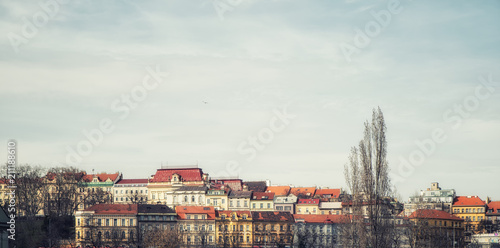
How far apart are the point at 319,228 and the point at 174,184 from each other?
4754cm

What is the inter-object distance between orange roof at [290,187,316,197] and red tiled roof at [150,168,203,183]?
2455 centimetres

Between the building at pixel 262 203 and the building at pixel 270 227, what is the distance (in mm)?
17698

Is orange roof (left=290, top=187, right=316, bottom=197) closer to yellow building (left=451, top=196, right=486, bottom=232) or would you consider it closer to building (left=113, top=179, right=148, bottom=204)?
yellow building (left=451, top=196, right=486, bottom=232)

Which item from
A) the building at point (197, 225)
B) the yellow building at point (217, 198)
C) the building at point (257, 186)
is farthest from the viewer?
the building at point (257, 186)

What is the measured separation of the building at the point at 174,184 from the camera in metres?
165

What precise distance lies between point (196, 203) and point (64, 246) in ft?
152

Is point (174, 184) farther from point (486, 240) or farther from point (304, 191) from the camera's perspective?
point (486, 240)

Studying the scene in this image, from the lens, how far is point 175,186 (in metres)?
174

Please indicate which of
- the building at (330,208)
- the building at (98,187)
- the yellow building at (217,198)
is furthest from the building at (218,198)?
the building at (98,187)

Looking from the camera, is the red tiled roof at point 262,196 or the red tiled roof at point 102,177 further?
the red tiled roof at point 102,177

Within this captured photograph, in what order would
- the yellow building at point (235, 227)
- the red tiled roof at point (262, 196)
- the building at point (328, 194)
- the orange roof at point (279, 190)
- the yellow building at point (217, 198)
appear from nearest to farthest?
the yellow building at point (235, 227) < the yellow building at point (217, 198) < the red tiled roof at point (262, 196) < the building at point (328, 194) < the orange roof at point (279, 190)

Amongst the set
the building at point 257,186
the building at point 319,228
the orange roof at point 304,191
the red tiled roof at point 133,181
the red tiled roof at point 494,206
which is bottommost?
the building at point 319,228

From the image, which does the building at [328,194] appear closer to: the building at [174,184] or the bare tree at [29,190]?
the building at [174,184]

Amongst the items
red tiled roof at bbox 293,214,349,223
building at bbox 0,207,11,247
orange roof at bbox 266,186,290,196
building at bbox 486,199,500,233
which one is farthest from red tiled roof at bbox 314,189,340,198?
building at bbox 0,207,11,247
